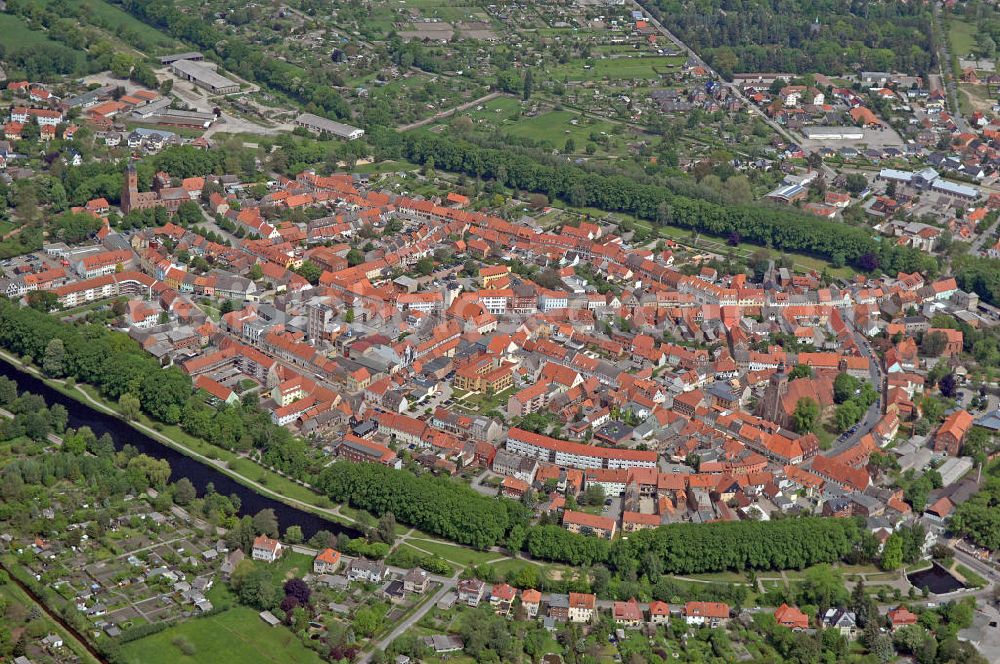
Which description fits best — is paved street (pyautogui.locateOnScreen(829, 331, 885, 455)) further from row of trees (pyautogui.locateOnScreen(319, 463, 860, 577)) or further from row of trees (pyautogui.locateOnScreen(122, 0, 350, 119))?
row of trees (pyautogui.locateOnScreen(122, 0, 350, 119))

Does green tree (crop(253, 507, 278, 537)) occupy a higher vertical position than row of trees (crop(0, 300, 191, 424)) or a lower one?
higher

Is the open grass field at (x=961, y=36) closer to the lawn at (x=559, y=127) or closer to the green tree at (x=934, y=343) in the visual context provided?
the lawn at (x=559, y=127)

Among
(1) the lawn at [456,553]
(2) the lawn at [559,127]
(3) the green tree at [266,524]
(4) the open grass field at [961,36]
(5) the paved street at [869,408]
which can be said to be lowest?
(2) the lawn at [559,127]

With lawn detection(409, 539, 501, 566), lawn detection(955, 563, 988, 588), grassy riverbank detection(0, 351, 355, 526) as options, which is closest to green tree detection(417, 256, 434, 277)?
grassy riverbank detection(0, 351, 355, 526)

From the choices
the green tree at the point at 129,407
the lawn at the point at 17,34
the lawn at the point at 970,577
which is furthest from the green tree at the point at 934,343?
the lawn at the point at 17,34

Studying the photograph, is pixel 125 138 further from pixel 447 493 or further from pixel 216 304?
pixel 447 493

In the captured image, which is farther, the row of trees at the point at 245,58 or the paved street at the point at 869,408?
the row of trees at the point at 245,58

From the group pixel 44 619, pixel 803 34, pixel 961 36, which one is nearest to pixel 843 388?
pixel 44 619
